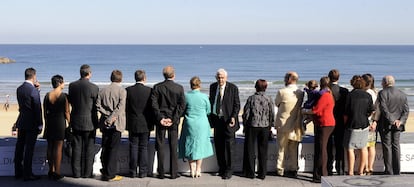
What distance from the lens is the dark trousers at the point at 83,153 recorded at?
688 centimetres

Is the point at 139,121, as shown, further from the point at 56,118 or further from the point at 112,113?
the point at 56,118

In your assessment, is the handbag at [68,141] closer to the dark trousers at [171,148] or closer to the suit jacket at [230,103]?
the dark trousers at [171,148]

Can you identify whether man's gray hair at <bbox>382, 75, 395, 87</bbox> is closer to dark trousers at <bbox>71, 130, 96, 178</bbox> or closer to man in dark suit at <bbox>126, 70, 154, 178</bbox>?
man in dark suit at <bbox>126, 70, 154, 178</bbox>

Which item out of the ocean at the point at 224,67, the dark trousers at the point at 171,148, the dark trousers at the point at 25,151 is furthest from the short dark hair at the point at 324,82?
the ocean at the point at 224,67

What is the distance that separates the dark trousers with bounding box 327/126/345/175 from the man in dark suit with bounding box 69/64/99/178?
2.97 meters

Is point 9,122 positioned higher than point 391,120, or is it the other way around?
point 391,120

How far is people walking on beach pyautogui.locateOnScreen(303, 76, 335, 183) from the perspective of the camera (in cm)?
669

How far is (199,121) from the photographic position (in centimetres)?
692

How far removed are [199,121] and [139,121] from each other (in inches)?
29.3

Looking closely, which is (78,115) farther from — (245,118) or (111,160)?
(245,118)

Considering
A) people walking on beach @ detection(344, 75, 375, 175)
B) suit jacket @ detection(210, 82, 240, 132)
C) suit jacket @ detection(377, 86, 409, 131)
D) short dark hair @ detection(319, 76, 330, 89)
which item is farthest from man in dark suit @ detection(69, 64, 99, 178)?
suit jacket @ detection(377, 86, 409, 131)

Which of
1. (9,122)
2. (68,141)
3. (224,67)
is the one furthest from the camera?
(224,67)

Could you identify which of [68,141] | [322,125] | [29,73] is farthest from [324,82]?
[29,73]

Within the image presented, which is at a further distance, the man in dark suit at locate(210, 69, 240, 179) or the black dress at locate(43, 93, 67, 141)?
the man in dark suit at locate(210, 69, 240, 179)
